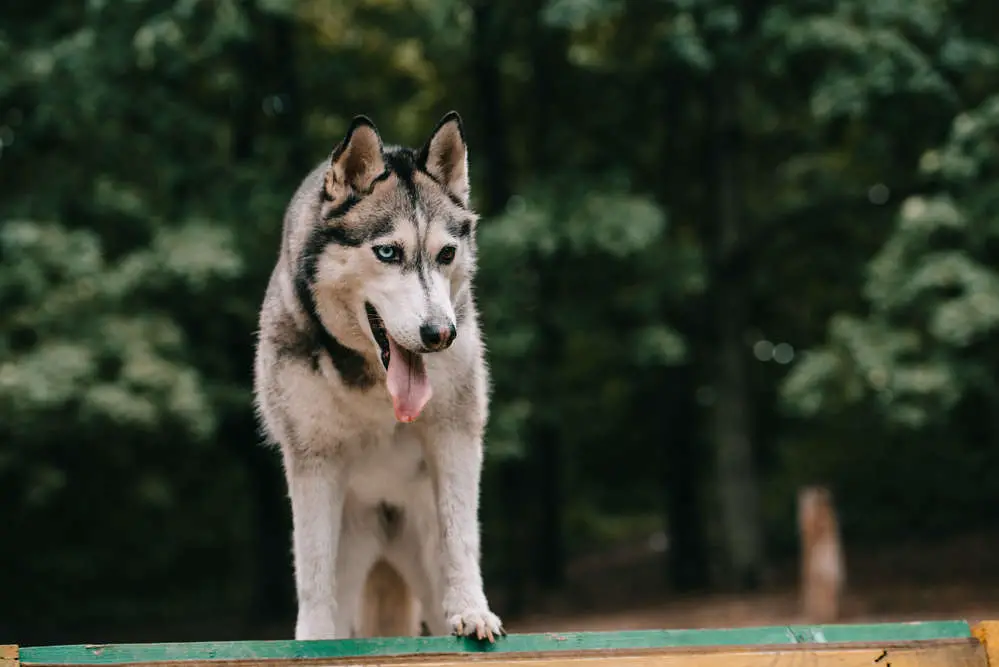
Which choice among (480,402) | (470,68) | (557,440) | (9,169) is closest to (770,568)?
(557,440)

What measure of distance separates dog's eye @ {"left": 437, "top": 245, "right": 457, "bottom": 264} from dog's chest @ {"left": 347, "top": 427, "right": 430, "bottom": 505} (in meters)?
0.71

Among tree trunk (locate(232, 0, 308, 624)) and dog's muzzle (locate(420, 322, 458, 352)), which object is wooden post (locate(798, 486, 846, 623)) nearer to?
tree trunk (locate(232, 0, 308, 624))

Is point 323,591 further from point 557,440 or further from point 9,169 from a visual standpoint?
point 557,440

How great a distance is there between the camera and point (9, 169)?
617 inches

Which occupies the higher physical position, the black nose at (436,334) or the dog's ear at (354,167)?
the dog's ear at (354,167)

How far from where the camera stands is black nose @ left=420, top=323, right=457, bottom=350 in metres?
3.73

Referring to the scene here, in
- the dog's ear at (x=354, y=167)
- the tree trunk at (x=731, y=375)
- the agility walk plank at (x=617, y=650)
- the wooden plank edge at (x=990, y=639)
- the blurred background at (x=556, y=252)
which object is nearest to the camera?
the agility walk plank at (x=617, y=650)

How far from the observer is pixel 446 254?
4.04 metres

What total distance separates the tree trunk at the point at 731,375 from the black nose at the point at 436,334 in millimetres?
14341

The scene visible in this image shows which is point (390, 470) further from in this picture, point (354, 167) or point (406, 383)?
point (354, 167)

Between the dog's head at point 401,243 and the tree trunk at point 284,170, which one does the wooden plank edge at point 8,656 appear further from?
the tree trunk at point 284,170

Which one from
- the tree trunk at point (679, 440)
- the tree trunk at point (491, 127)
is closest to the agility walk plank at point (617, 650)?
the tree trunk at point (491, 127)

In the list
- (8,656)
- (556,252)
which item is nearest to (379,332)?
(8,656)

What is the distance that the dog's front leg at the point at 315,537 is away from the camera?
172 inches
